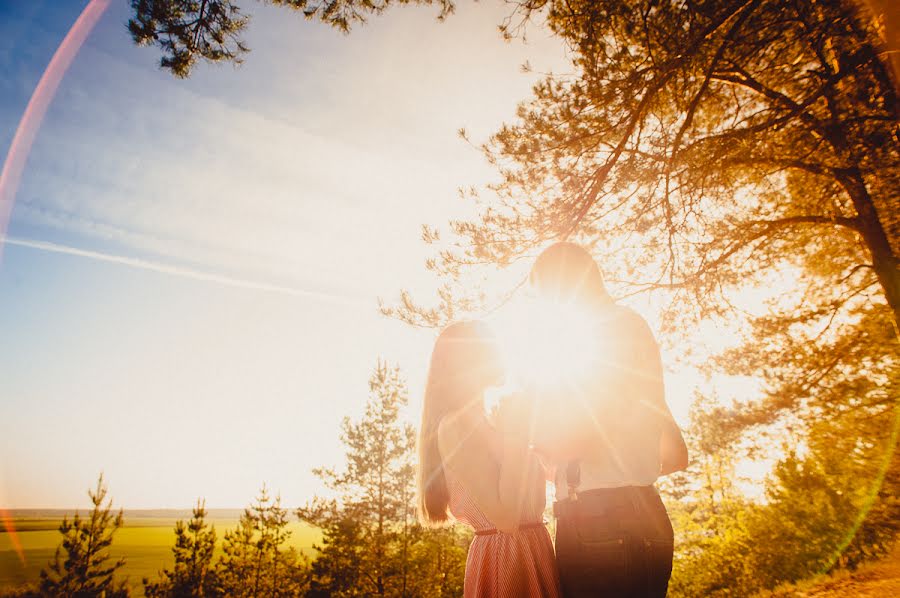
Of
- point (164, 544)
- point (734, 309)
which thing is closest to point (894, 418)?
point (734, 309)

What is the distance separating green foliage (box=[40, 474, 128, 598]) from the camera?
15.2 metres

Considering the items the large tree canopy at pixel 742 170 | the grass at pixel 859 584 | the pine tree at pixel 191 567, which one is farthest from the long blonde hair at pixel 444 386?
the pine tree at pixel 191 567

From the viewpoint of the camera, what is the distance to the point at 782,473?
8977 millimetres

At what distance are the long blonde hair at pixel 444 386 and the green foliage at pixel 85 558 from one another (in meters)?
20.2

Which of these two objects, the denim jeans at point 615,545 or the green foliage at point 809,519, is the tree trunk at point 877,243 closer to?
the green foliage at point 809,519

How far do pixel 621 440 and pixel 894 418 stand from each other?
21.9 ft

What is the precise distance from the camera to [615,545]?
1.31m

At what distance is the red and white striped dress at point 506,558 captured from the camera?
160 cm

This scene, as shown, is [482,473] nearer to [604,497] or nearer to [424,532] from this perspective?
[604,497]

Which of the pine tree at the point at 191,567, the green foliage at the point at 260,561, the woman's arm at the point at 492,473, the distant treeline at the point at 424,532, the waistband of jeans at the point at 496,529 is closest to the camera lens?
the woman's arm at the point at 492,473

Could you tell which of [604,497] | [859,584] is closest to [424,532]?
[859,584]

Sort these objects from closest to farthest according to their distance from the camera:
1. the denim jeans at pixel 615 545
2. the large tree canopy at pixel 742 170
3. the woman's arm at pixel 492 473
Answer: the denim jeans at pixel 615 545
the woman's arm at pixel 492 473
the large tree canopy at pixel 742 170

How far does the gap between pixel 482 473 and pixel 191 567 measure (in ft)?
78.1

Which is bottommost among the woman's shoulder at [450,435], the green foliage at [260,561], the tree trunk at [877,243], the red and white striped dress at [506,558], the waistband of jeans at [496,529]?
the green foliage at [260,561]
